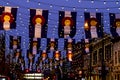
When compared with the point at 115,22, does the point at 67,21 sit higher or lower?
higher

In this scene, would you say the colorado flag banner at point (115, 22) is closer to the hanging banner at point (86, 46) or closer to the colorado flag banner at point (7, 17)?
the colorado flag banner at point (7, 17)

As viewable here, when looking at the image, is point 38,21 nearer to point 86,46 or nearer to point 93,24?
point 93,24

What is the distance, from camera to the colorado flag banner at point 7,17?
27.5 m

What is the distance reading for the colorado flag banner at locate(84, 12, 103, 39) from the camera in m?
28.8

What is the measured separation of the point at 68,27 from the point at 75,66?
58485 millimetres

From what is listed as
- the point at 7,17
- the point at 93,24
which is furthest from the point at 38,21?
the point at 93,24

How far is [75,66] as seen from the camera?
8700 centimetres

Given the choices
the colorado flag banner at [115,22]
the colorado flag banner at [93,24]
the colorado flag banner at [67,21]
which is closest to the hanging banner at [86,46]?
the colorado flag banner at [93,24]

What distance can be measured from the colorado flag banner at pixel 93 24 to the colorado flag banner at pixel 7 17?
5.56 metres

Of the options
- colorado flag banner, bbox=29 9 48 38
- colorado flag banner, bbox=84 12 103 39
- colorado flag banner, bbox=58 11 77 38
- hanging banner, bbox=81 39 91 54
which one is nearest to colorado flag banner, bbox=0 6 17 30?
colorado flag banner, bbox=29 9 48 38

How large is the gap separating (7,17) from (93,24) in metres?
6.80

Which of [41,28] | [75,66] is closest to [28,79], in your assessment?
[75,66]

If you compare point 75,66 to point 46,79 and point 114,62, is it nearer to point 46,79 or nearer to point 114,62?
point 46,79

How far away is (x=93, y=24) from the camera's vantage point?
29.5 metres
